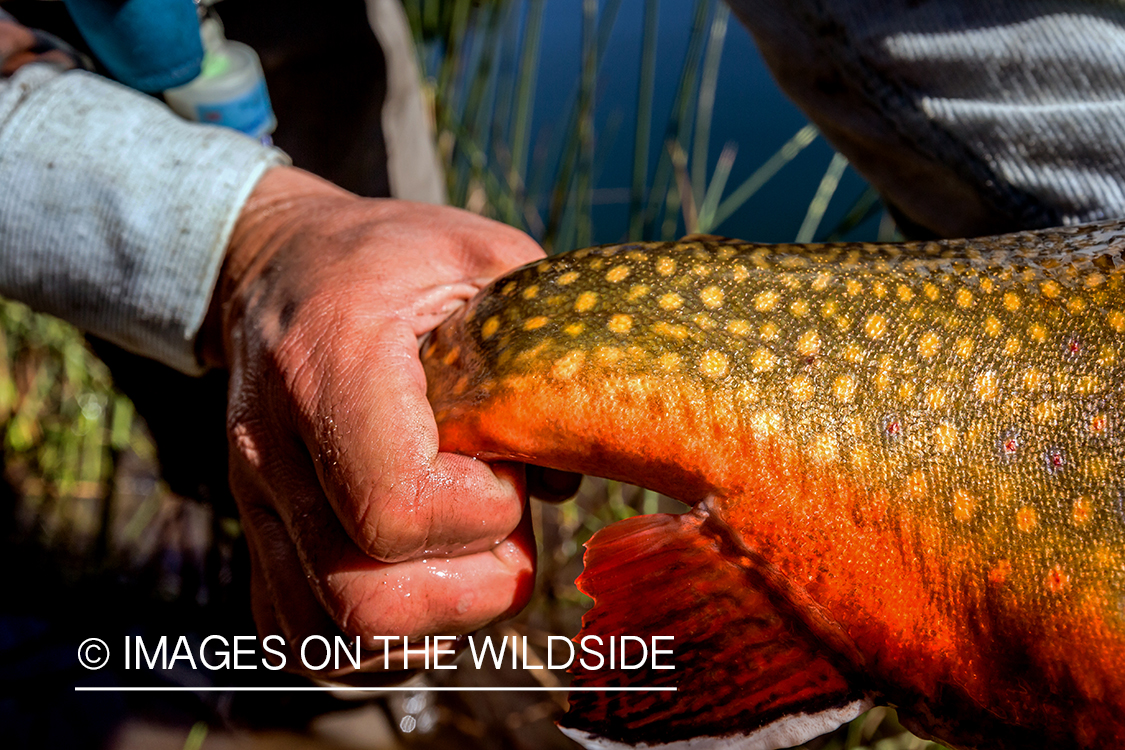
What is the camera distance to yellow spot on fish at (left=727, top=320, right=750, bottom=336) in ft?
3.22

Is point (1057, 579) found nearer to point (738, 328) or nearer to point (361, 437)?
point (738, 328)

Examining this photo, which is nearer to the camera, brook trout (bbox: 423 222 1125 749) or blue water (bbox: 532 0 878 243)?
brook trout (bbox: 423 222 1125 749)

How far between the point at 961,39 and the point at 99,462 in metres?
3.07

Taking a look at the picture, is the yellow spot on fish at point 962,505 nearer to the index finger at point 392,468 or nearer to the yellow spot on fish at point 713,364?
the yellow spot on fish at point 713,364

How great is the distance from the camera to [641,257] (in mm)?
1074

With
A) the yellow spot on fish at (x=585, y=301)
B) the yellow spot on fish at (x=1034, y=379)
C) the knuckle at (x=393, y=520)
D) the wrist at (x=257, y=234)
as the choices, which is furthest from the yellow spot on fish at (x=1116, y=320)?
the wrist at (x=257, y=234)

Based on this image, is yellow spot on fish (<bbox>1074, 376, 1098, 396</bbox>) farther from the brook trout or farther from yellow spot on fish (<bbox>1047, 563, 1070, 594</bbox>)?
yellow spot on fish (<bbox>1047, 563, 1070, 594</bbox>)

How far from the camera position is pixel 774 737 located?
0.97m

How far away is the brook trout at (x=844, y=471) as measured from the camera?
892mm

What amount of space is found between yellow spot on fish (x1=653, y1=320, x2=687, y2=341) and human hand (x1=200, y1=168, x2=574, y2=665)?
12.9 inches

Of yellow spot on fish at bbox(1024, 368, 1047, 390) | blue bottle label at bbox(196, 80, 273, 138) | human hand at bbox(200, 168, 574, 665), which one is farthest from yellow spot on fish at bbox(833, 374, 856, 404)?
blue bottle label at bbox(196, 80, 273, 138)

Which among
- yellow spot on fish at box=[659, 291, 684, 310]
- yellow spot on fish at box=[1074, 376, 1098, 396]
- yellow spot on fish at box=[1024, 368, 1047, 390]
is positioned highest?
yellow spot on fish at box=[1074, 376, 1098, 396]


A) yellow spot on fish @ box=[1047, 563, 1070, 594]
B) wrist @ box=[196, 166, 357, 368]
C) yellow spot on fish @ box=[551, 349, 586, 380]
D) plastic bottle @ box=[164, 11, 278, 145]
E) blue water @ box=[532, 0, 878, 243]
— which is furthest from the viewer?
blue water @ box=[532, 0, 878, 243]

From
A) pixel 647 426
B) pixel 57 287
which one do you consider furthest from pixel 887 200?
pixel 57 287
